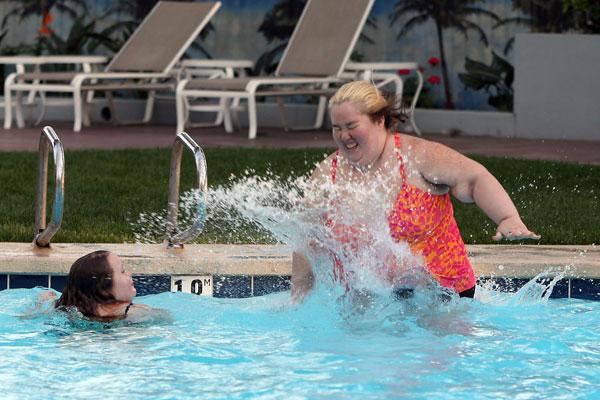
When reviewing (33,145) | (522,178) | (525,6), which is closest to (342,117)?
(522,178)

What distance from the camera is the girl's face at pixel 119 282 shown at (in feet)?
19.2

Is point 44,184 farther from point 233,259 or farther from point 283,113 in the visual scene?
point 283,113

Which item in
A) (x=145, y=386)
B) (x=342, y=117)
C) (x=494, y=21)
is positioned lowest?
(x=145, y=386)

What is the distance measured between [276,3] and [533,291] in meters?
10.6

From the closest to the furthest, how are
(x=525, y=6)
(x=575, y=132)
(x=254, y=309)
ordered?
(x=254, y=309), (x=575, y=132), (x=525, y=6)

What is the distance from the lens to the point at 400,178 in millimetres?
5641

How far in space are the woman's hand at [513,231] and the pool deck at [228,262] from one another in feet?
4.16

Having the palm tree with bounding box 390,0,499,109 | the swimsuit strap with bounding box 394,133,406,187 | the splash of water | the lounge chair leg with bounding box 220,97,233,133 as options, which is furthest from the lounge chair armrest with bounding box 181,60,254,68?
the swimsuit strap with bounding box 394,133,406,187

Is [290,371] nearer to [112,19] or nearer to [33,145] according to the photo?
[33,145]

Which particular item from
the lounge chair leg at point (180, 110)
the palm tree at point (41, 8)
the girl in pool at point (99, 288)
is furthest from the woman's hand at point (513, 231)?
→ the palm tree at point (41, 8)

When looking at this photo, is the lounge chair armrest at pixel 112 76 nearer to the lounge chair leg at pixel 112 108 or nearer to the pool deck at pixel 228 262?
the lounge chair leg at pixel 112 108

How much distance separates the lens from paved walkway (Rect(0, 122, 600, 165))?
12410mm

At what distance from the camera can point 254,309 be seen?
6.32 m

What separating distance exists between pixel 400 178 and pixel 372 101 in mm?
386
